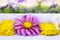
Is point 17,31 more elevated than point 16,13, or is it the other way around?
point 16,13

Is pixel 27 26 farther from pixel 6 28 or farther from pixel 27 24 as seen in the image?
pixel 6 28

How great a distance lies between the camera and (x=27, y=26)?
0.89m

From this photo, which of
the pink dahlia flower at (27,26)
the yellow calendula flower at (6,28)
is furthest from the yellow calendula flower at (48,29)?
the yellow calendula flower at (6,28)

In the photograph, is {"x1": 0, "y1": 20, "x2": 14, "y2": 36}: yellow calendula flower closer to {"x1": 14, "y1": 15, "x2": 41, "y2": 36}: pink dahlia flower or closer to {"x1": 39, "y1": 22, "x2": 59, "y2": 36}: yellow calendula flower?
{"x1": 14, "y1": 15, "x2": 41, "y2": 36}: pink dahlia flower

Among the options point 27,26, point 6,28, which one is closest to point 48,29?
point 27,26

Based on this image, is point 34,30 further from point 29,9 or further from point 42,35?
point 29,9

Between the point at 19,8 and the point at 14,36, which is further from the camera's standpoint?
the point at 19,8

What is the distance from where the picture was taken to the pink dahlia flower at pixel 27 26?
0.87m

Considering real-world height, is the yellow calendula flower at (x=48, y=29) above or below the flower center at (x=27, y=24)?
below

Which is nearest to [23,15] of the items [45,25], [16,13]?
[16,13]

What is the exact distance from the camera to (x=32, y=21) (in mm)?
928

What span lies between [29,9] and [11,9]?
128mm

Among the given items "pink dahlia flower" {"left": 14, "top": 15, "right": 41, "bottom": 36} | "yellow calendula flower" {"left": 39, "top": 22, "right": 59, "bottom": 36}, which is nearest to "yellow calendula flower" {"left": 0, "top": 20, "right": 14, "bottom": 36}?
"pink dahlia flower" {"left": 14, "top": 15, "right": 41, "bottom": 36}

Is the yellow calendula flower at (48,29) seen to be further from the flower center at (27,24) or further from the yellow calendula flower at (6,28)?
the yellow calendula flower at (6,28)
